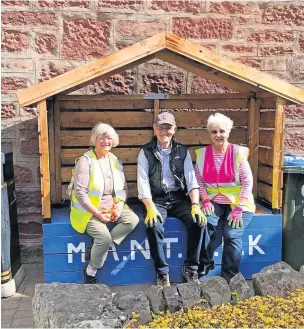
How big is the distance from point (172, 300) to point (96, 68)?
2.23m

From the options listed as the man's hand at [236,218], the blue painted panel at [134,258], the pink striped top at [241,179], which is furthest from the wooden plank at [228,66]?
the blue painted panel at [134,258]

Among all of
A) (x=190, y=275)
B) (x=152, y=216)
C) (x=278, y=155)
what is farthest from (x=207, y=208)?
(x=278, y=155)

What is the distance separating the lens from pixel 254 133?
5.52 meters

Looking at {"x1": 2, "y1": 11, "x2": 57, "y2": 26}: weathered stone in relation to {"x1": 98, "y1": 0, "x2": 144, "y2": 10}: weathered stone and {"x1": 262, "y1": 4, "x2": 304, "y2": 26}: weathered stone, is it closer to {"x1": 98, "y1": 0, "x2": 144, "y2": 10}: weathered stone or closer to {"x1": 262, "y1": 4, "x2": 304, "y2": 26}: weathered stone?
{"x1": 98, "y1": 0, "x2": 144, "y2": 10}: weathered stone

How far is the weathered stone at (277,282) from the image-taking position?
145 inches

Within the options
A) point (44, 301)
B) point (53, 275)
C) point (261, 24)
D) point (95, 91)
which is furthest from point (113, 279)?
point (261, 24)

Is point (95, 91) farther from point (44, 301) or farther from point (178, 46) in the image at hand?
point (44, 301)

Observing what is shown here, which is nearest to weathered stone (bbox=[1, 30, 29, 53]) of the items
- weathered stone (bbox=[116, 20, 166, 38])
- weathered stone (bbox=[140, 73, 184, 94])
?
weathered stone (bbox=[116, 20, 166, 38])

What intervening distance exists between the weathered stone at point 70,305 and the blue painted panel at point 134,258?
922mm

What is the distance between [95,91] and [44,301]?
9.84ft

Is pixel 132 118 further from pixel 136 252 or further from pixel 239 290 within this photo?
pixel 239 290

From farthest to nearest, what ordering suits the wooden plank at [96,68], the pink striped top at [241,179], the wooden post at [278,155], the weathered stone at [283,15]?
the weathered stone at [283,15]
the wooden post at [278,155]
the pink striped top at [241,179]
the wooden plank at [96,68]

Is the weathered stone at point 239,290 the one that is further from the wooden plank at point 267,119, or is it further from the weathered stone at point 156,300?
the wooden plank at point 267,119

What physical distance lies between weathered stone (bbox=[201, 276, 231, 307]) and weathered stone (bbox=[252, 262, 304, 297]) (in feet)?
0.92
